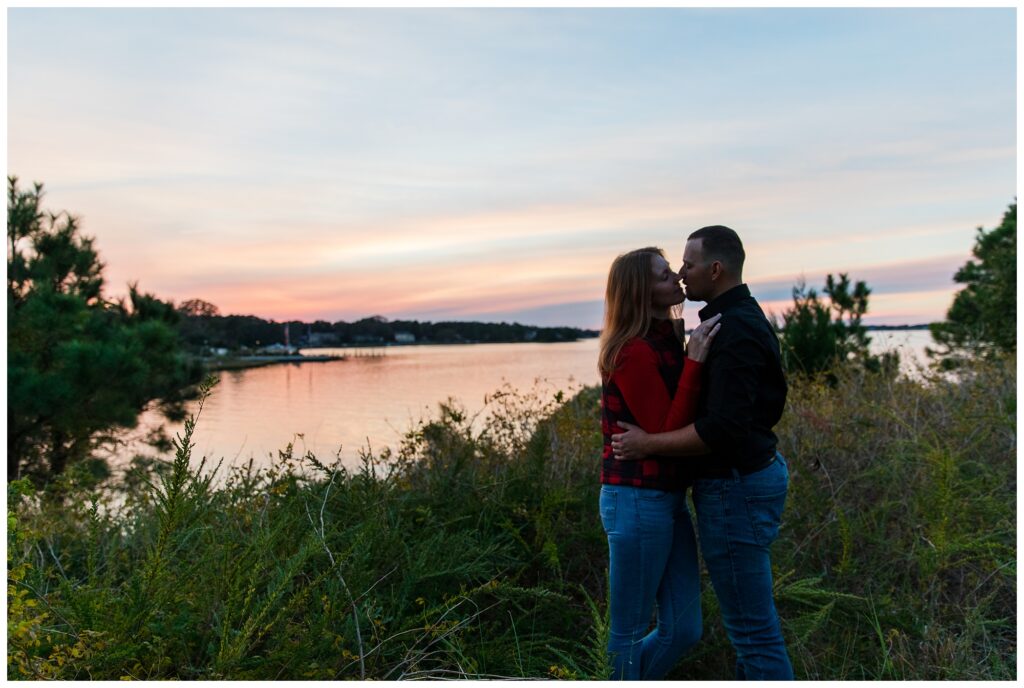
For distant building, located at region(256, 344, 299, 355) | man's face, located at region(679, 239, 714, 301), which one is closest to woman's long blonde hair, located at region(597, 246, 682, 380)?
man's face, located at region(679, 239, 714, 301)

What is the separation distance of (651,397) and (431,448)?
2.78 m

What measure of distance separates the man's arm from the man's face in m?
0.50

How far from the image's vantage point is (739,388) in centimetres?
253

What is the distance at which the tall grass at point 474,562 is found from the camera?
9.49 feet

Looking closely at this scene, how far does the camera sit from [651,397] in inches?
105

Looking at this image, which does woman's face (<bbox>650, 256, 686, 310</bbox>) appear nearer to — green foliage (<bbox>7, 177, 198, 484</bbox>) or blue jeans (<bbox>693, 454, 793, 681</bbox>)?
blue jeans (<bbox>693, 454, 793, 681</bbox>)

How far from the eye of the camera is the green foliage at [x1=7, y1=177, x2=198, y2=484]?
12430 millimetres

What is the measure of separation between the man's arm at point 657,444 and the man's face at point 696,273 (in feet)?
1.63

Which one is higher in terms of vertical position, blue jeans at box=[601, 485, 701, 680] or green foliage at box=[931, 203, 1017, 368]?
green foliage at box=[931, 203, 1017, 368]

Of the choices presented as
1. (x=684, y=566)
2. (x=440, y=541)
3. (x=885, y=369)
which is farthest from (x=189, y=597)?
(x=885, y=369)

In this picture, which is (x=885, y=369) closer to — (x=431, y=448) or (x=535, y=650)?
(x=431, y=448)

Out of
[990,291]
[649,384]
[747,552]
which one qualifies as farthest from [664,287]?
[990,291]

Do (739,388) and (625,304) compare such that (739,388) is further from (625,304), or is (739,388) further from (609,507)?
(609,507)

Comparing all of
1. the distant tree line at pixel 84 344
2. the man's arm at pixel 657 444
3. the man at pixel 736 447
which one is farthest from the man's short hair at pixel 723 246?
the distant tree line at pixel 84 344
